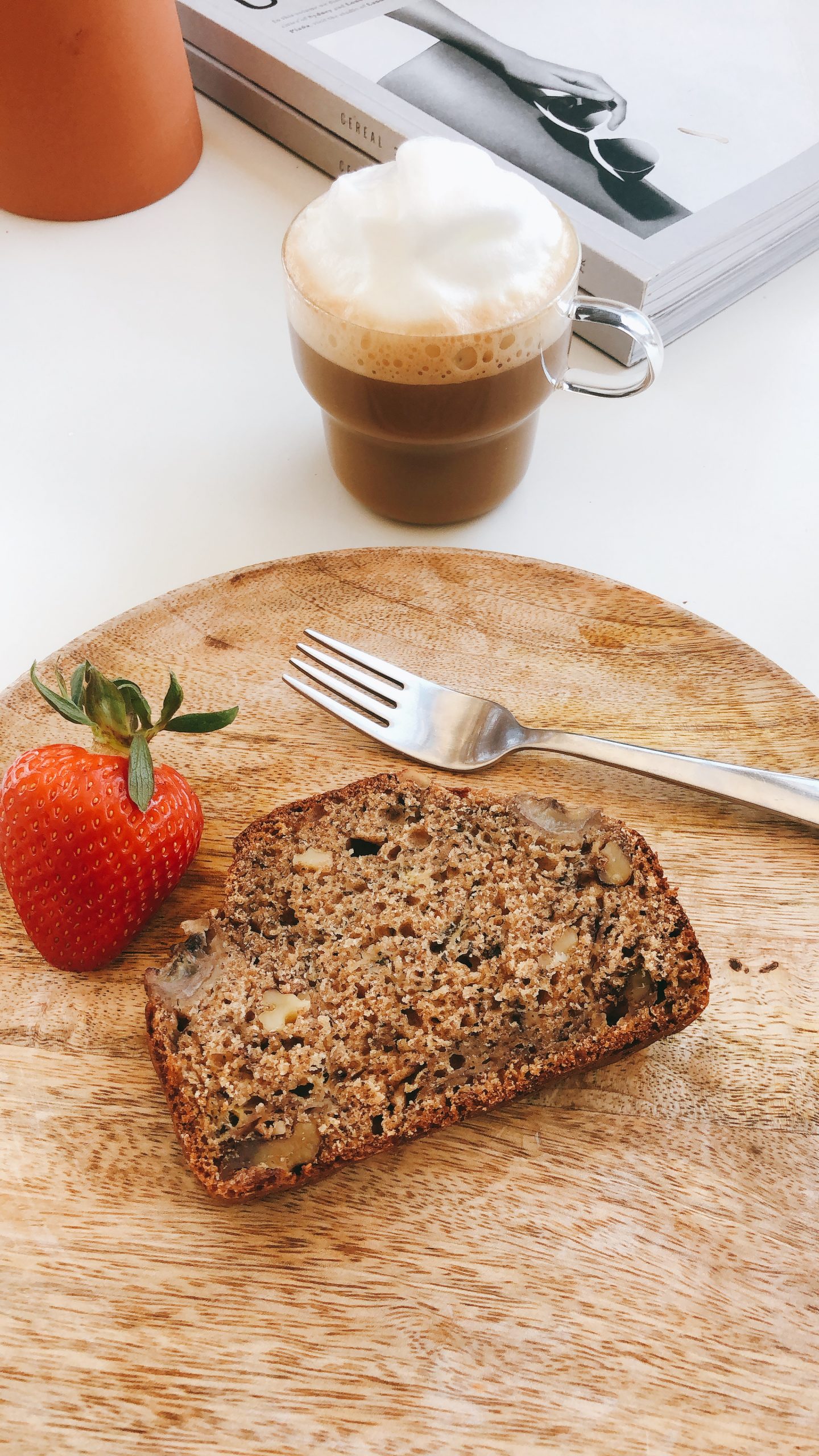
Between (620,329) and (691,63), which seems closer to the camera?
(620,329)

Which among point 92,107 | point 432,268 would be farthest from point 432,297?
point 92,107

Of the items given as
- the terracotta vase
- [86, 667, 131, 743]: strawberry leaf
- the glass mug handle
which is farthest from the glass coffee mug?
the terracotta vase

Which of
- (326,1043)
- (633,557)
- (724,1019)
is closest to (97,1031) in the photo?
(326,1043)

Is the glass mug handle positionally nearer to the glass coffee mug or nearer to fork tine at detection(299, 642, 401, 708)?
the glass coffee mug

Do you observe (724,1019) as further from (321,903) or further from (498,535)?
(498,535)

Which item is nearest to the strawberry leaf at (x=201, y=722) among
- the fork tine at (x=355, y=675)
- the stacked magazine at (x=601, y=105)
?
the fork tine at (x=355, y=675)

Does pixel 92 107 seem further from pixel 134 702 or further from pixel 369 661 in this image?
pixel 134 702
